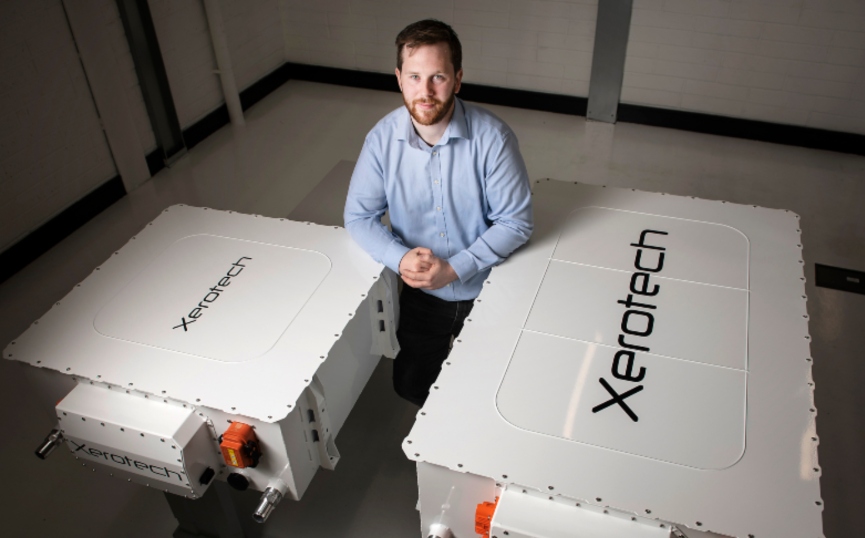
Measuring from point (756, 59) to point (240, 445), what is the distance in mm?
4223

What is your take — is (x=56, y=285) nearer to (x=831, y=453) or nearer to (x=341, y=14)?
(x=341, y=14)

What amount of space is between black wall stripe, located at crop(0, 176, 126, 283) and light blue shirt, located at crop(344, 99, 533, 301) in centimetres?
244

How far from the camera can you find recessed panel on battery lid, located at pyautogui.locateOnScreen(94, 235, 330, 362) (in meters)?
1.94

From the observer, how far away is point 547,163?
458 cm

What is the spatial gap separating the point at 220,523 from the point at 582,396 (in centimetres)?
123

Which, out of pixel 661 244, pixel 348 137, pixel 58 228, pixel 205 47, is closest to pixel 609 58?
pixel 348 137

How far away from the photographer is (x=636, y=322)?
6.43ft

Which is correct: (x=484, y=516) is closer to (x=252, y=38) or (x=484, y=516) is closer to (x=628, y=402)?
(x=628, y=402)

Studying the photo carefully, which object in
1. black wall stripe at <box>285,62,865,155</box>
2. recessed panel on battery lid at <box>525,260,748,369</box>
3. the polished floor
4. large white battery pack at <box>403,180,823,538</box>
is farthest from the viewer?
black wall stripe at <box>285,62,865,155</box>

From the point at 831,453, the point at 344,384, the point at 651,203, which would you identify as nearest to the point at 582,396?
the point at 344,384

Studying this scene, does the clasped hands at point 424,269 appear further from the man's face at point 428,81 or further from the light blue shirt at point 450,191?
the man's face at point 428,81

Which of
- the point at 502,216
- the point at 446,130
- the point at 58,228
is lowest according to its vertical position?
the point at 58,228

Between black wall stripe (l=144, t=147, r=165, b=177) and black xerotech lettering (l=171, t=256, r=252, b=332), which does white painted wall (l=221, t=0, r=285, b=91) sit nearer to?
black wall stripe (l=144, t=147, r=165, b=177)

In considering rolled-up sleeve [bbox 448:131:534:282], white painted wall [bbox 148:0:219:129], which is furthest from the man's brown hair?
white painted wall [bbox 148:0:219:129]
